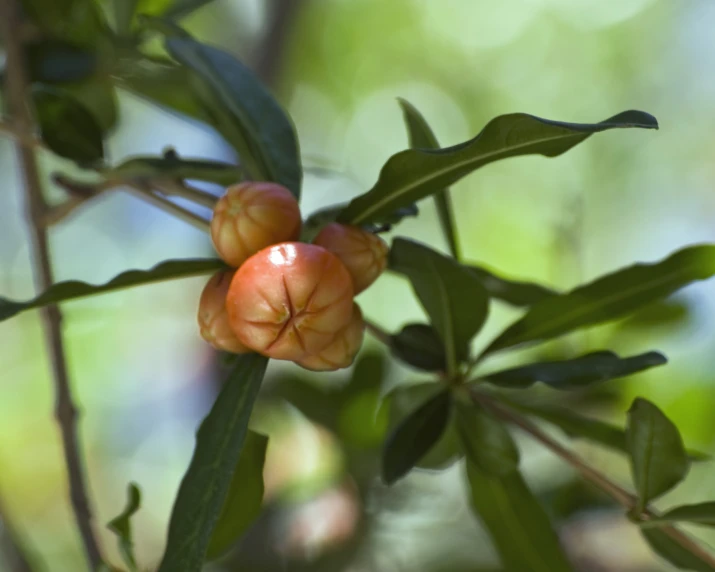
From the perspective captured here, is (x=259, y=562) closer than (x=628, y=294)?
No

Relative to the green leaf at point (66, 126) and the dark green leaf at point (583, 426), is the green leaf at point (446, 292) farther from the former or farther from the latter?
the green leaf at point (66, 126)

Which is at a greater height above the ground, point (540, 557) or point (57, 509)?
point (57, 509)

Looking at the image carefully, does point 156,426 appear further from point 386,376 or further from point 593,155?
point 593,155

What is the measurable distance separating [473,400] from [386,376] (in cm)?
47

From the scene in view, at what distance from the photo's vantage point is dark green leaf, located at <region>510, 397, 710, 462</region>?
0.78 m

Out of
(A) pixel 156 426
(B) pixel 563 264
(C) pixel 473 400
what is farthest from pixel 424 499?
(A) pixel 156 426

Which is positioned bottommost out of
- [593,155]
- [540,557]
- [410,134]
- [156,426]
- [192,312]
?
[540,557]

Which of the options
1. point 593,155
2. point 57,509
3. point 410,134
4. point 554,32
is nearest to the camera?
point 410,134

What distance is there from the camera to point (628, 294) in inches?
28.8

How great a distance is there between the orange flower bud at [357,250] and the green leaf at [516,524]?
32 cm

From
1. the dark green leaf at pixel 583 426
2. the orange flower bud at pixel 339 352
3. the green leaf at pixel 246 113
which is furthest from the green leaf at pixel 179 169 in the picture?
the dark green leaf at pixel 583 426

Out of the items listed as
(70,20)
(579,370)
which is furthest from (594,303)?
(70,20)

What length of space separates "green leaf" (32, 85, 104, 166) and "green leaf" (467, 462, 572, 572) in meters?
0.62

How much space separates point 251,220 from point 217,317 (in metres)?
0.08
